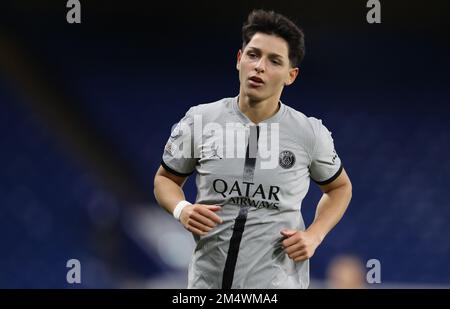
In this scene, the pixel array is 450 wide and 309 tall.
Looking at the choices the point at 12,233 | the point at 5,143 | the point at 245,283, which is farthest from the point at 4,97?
the point at 245,283

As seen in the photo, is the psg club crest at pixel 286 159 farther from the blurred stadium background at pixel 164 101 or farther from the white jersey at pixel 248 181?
the blurred stadium background at pixel 164 101

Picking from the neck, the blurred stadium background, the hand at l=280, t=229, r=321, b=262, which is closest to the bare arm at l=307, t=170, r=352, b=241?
the hand at l=280, t=229, r=321, b=262

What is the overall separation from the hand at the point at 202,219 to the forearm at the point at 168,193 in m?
0.18

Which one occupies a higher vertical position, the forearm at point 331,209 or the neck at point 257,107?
the neck at point 257,107

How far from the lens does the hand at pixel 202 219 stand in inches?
80.6

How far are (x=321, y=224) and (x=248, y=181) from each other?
297 millimetres

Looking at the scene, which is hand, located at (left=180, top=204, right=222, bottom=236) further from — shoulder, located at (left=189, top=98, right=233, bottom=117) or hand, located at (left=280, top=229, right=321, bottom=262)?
shoulder, located at (left=189, top=98, right=233, bottom=117)

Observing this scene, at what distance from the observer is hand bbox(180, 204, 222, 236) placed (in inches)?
80.6

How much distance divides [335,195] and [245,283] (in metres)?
0.47

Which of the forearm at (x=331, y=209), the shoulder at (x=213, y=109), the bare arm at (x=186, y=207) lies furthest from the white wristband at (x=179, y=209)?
the forearm at (x=331, y=209)

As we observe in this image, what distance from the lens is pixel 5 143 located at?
4102mm

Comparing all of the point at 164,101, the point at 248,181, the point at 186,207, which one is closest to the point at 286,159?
the point at 248,181

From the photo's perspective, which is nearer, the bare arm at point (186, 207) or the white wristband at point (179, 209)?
the bare arm at point (186, 207)

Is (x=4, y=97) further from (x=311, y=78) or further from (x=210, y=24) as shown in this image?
(x=311, y=78)
